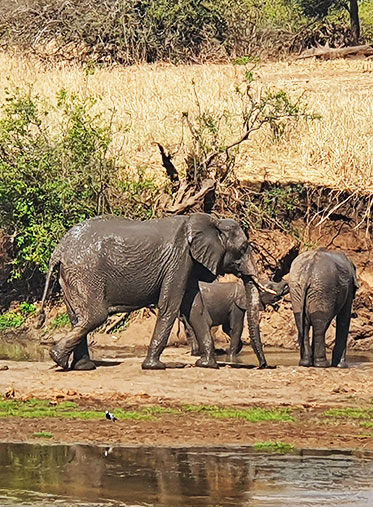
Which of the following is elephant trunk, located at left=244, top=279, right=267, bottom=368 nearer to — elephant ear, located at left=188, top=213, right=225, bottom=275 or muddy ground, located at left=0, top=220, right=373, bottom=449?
muddy ground, located at left=0, top=220, right=373, bottom=449

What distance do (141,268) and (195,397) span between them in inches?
94.4

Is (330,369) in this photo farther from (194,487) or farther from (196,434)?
(194,487)

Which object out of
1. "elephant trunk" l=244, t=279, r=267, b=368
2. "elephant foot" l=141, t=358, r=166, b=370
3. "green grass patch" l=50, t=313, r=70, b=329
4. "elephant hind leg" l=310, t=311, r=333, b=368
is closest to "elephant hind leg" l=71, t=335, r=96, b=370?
"elephant foot" l=141, t=358, r=166, b=370

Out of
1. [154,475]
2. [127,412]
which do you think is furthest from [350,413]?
[154,475]

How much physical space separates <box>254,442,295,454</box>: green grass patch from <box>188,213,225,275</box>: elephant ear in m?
4.52

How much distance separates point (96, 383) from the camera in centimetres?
1348

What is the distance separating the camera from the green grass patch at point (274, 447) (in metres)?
10.5

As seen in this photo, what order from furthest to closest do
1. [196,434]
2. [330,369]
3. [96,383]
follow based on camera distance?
[330,369] < [96,383] < [196,434]

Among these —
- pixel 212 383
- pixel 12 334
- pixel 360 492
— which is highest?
pixel 360 492

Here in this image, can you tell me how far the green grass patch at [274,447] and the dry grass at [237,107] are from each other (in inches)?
446

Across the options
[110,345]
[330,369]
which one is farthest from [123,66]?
[330,369]

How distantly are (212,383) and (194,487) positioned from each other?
14.6ft

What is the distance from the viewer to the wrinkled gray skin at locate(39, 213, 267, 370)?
572 inches

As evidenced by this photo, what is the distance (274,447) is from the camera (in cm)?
1062
